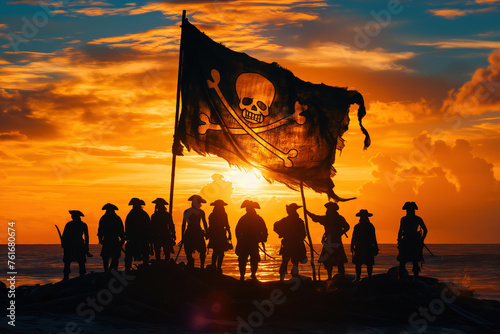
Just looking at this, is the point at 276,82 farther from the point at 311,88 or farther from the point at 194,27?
the point at 194,27

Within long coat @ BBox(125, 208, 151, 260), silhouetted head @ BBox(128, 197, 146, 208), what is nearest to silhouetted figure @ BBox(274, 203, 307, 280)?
long coat @ BBox(125, 208, 151, 260)

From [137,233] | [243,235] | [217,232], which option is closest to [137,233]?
[137,233]

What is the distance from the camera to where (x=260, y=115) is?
711 inches

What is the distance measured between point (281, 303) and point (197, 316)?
2560 mm

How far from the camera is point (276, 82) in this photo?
1819 cm

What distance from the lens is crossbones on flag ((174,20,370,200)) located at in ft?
58.9

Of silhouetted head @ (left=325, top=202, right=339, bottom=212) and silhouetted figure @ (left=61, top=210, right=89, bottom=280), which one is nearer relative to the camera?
silhouetted head @ (left=325, top=202, right=339, bottom=212)

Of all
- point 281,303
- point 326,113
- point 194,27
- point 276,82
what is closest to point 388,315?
point 281,303

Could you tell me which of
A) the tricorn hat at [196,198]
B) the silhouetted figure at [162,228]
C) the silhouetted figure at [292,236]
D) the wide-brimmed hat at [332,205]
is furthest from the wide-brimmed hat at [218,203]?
the wide-brimmed hat at [332,205]

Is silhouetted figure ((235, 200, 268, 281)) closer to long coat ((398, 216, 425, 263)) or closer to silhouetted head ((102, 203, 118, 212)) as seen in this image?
silhouetted head ((102, 203, 118, 212))

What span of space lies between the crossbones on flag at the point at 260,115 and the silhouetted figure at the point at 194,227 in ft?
5.67

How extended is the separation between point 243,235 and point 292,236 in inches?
58.2

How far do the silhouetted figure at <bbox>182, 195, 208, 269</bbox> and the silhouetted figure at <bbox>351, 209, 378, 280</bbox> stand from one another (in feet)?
14.8

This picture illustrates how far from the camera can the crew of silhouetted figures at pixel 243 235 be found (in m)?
18.1
